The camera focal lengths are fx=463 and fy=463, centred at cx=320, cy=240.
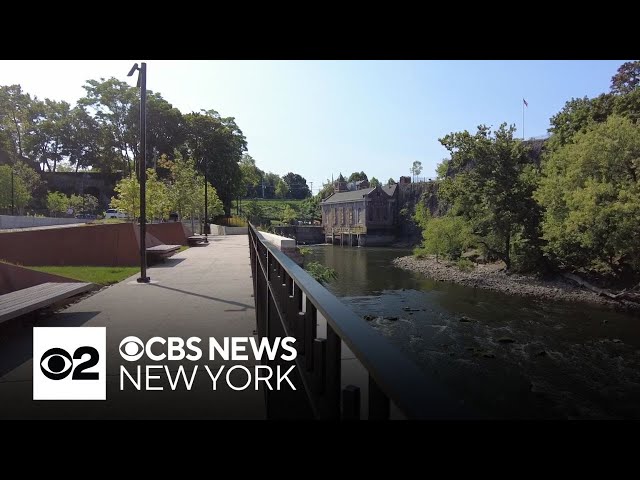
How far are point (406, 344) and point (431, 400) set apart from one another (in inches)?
704

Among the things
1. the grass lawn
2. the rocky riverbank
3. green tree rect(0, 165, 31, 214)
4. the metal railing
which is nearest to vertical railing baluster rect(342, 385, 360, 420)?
the metal railing

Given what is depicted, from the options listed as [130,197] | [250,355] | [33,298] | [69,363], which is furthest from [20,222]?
[250,355]

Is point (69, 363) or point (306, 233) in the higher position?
point (69, 363)

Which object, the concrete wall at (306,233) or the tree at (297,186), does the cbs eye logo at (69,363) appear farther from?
the tree at (297,186)

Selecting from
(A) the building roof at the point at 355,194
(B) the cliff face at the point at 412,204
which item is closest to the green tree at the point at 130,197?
(B) the cliff face at the point at 412,204

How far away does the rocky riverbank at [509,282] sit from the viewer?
26.6 metres

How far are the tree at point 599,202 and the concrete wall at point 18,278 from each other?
26125 mm

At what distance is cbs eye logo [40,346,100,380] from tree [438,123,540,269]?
32506 millimetres

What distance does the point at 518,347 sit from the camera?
1795cm

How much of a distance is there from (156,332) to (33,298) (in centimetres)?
165

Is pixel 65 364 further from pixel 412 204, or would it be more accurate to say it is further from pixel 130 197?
pixel 412 204

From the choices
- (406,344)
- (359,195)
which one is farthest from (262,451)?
(359,195)

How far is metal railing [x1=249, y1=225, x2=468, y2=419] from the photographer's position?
0.96 m
